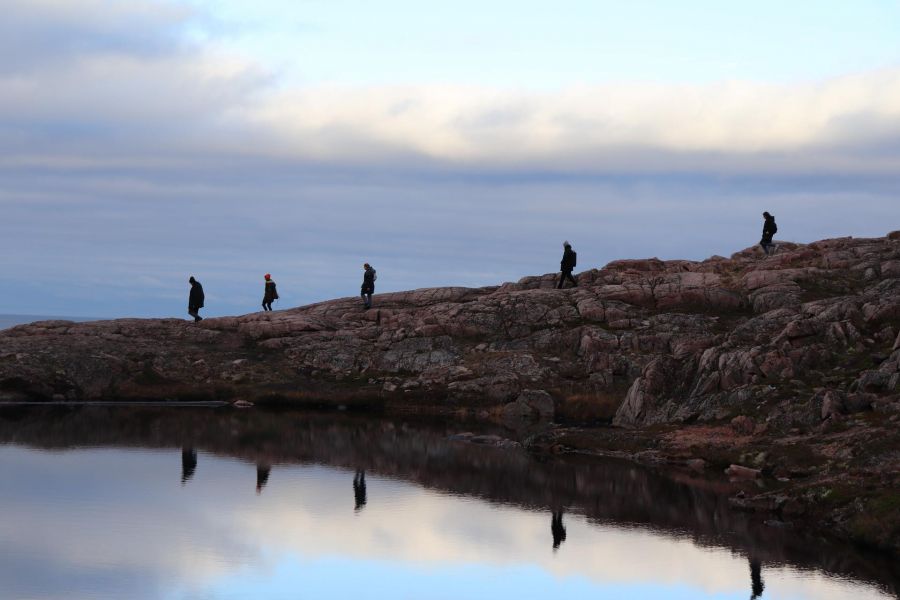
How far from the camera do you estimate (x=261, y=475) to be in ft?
181

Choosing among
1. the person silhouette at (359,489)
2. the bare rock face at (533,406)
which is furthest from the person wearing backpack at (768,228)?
the person silhouette at (359,489)

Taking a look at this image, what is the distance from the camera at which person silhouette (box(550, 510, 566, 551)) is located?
42.7m

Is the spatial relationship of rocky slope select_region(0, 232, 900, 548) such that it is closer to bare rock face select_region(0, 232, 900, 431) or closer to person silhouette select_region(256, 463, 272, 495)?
bare rock face select_region(0, 232, 900, 431)

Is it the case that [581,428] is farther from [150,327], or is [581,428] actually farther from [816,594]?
[150,327]

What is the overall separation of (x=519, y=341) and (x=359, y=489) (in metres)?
35.7

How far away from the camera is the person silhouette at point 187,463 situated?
53.8 meters

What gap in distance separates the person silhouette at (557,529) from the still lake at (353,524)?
0.38 ft

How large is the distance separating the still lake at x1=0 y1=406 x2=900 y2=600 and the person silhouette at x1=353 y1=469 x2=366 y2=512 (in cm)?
24

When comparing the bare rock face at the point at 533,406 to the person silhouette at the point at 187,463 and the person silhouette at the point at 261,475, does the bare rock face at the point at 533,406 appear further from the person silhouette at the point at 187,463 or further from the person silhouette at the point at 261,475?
the person silhouette at the point at 187,463

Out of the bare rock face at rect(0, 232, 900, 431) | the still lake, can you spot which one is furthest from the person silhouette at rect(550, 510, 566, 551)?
the bare rock face at rect(0, 232, 900, 431)

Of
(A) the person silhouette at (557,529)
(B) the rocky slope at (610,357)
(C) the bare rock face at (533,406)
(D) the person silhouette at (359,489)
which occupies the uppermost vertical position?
(B) the rocky slope at (610,357)

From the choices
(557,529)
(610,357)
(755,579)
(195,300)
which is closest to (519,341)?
(610,357)

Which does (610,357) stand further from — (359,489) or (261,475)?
(261,475)

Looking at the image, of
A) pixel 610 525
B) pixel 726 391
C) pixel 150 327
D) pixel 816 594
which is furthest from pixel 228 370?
pixel 816 594
